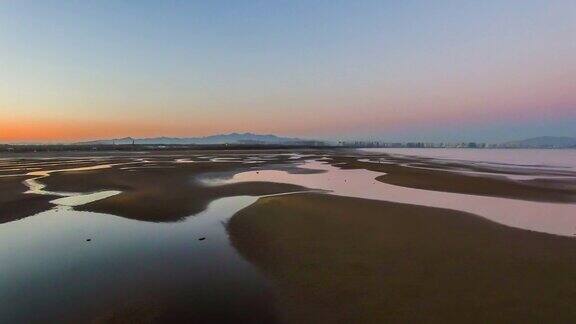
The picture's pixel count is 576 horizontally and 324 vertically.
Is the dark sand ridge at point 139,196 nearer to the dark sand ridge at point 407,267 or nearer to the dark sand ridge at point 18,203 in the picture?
the dark sand ridge at point 18,203

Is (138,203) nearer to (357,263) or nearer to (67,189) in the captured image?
(67,189)

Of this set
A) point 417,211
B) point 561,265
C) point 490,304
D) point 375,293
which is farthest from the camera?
point 417,211

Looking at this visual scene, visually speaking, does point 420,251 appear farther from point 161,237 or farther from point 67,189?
point 67,189

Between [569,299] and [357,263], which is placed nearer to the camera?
[569,299]

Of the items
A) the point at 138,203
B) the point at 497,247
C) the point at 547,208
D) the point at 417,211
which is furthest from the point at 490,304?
the point at 138,203

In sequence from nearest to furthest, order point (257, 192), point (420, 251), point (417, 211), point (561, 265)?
1. point (561, 265)
2. point (420, 251)
3. point (417, 211)
4. point (257, 192)

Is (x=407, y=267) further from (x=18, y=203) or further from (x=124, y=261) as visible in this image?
(x=18, y=203)
